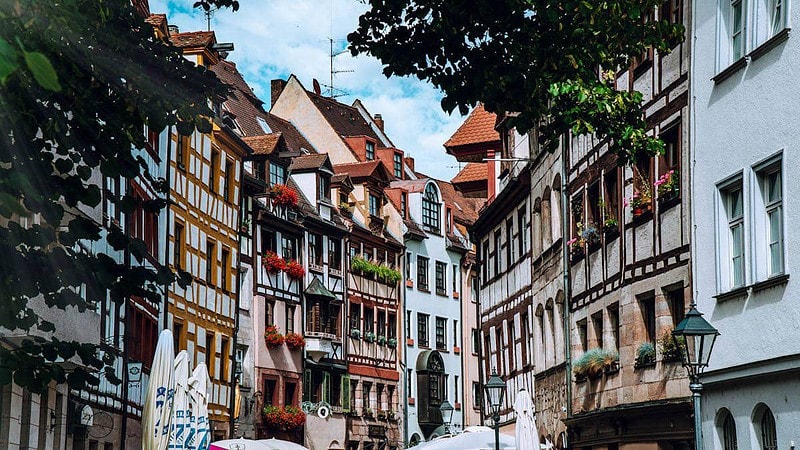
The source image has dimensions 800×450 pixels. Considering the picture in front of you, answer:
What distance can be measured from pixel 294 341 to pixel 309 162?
24.3 ft

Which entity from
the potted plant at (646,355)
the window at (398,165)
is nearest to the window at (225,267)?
the potted plant at (646,355)

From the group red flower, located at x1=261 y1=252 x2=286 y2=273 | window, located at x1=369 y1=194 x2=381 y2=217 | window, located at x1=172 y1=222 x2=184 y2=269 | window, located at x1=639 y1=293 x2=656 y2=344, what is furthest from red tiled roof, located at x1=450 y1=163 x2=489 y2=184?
window, located at x1=639 y1=293 x2=656 y2=344

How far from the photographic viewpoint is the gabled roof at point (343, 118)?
2520 inches

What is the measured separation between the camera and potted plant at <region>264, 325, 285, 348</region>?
4909 centimetres

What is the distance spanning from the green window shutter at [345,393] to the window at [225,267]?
12485mm

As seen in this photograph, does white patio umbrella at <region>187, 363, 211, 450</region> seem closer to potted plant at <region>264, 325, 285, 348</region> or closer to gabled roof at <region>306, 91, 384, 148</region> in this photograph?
potted plant at <region>264, 325, 285, 348</region>

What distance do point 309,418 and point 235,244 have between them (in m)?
9.78

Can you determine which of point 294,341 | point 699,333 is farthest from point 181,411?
point 294,341

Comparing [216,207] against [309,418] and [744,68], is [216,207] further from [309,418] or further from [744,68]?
[744,68]

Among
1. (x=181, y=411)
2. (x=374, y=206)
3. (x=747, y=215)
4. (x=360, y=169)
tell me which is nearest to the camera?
(x=747, y=215)

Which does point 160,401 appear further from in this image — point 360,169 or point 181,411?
point 360,169

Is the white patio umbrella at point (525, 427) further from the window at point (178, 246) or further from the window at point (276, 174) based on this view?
the window at point (276, 174)

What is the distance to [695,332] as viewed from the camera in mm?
14281

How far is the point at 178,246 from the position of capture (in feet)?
126
